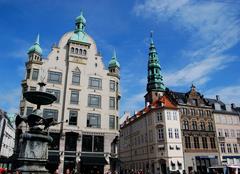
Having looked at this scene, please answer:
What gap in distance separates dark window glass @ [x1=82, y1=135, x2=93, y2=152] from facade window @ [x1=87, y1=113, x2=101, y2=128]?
6.06 ft

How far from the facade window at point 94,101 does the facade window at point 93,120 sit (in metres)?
1.52

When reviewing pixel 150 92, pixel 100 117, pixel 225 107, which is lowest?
pixel 100 117

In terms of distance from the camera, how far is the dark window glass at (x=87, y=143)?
34.9 m

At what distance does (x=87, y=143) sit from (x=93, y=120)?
366cm

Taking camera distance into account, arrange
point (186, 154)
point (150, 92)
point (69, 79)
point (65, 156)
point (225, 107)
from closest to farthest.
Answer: point (65, 156)
point (69, 79)
point (186, 154)
point (225, 107)
point (150, 92)

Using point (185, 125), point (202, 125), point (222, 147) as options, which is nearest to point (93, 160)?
point (185, 125)

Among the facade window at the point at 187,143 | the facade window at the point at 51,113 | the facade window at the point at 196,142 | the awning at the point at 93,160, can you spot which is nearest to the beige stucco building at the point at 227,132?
the facade window at the point at 196,142

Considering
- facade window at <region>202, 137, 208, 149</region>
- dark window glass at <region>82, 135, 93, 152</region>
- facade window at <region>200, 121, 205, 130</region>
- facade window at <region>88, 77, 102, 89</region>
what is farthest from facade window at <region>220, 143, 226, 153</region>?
dark window glass at <region>82, 135, 93, 152</region>

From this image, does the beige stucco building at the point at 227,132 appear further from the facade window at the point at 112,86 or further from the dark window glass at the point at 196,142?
the facade window at the point at 112,86

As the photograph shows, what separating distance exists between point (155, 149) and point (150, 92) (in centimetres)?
2064

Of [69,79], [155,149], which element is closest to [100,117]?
[69,79]

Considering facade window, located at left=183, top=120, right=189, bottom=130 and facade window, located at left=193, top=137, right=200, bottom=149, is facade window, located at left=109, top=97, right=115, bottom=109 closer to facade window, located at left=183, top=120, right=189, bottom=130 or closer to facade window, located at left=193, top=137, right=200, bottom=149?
facade window, located at left=183, top=120, right=189, bottom=130

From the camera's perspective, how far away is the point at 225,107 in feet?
185

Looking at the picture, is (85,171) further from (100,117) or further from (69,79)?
(69,79)
